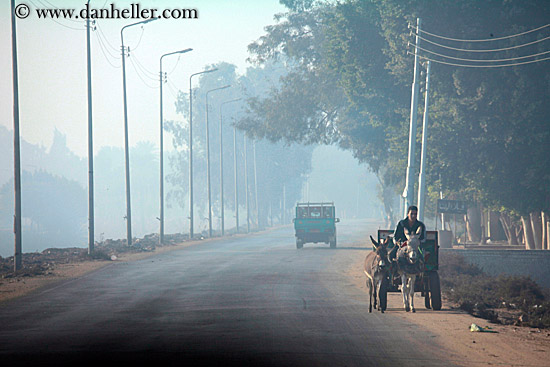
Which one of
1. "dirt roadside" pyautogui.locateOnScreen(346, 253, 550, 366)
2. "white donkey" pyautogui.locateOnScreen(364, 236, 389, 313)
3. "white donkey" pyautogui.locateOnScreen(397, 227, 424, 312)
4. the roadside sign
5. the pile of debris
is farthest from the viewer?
the roadside sign

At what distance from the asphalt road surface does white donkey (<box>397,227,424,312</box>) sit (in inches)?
27.9

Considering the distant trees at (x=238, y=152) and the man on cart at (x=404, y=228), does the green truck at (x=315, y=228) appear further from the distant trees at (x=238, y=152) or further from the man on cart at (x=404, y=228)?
the distant trees at (x=238, y=152)

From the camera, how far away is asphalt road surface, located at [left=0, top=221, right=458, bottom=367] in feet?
33.4

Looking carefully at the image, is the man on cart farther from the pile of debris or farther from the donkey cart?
the pile of debris

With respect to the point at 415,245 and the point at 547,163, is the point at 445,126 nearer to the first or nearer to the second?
the point at 547,163

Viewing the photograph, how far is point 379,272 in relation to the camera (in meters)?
14.8

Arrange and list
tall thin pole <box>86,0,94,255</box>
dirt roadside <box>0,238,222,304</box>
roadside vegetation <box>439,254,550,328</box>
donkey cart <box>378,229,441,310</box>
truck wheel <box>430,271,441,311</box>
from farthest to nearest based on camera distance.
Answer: tall thin pole <box>86,0,94,255</box> → dirt roadside <box>0,238,222,304</box> → roadside vegetation <box>439,254,550,328</box> → truck wheel <box>430,271,441,311</box> → donkey cart <box>378,229,441,310</box>

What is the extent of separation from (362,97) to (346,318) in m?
36.3

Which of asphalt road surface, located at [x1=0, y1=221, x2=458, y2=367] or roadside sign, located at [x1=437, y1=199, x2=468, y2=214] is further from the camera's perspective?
roadside sign, located at [x1=437, y1=199, x2=468, y2=214]

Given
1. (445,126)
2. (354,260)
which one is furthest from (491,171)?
(354,260)

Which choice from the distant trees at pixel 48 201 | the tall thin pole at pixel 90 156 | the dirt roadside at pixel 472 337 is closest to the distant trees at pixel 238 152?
the distant trees at pixel 48 201

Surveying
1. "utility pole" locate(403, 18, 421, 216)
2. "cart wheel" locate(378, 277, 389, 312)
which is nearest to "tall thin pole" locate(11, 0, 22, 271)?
"utility pole" locate(403, 18, 421, 216)

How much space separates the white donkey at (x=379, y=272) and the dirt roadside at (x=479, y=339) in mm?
370

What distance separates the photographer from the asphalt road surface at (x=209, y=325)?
1019cm
